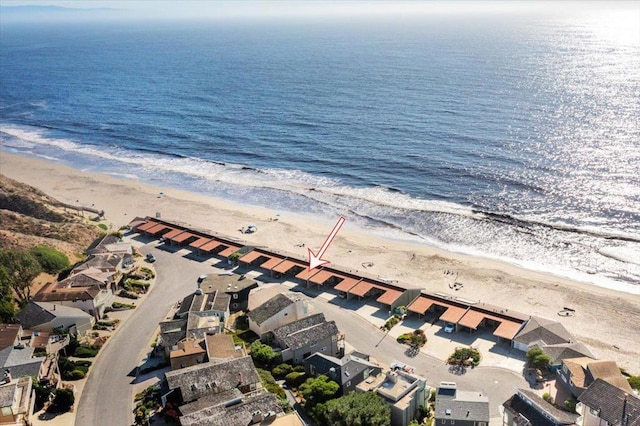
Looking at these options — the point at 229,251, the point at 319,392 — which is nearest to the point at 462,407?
the point at 319,392

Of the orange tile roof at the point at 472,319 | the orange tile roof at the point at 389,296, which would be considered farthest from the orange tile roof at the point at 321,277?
the orange tile roof at the point at 472,319

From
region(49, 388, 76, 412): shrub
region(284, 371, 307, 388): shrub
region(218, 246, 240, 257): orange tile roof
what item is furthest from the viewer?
region(218, 246, 240, 257): orange tile roof

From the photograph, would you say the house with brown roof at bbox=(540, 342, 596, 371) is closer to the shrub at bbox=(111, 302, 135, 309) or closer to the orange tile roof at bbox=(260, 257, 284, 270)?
the orange tile roof at bbox=(260, 257, 284, 270)

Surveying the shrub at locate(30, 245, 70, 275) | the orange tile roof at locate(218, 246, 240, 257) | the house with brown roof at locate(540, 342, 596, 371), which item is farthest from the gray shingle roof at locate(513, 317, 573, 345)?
the shrub at locate(30, 245, 70, 275)

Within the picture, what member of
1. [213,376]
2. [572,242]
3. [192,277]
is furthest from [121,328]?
[572,242]

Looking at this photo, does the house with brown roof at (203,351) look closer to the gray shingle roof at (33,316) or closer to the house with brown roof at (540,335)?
the gray shingle roof at (33,316)
